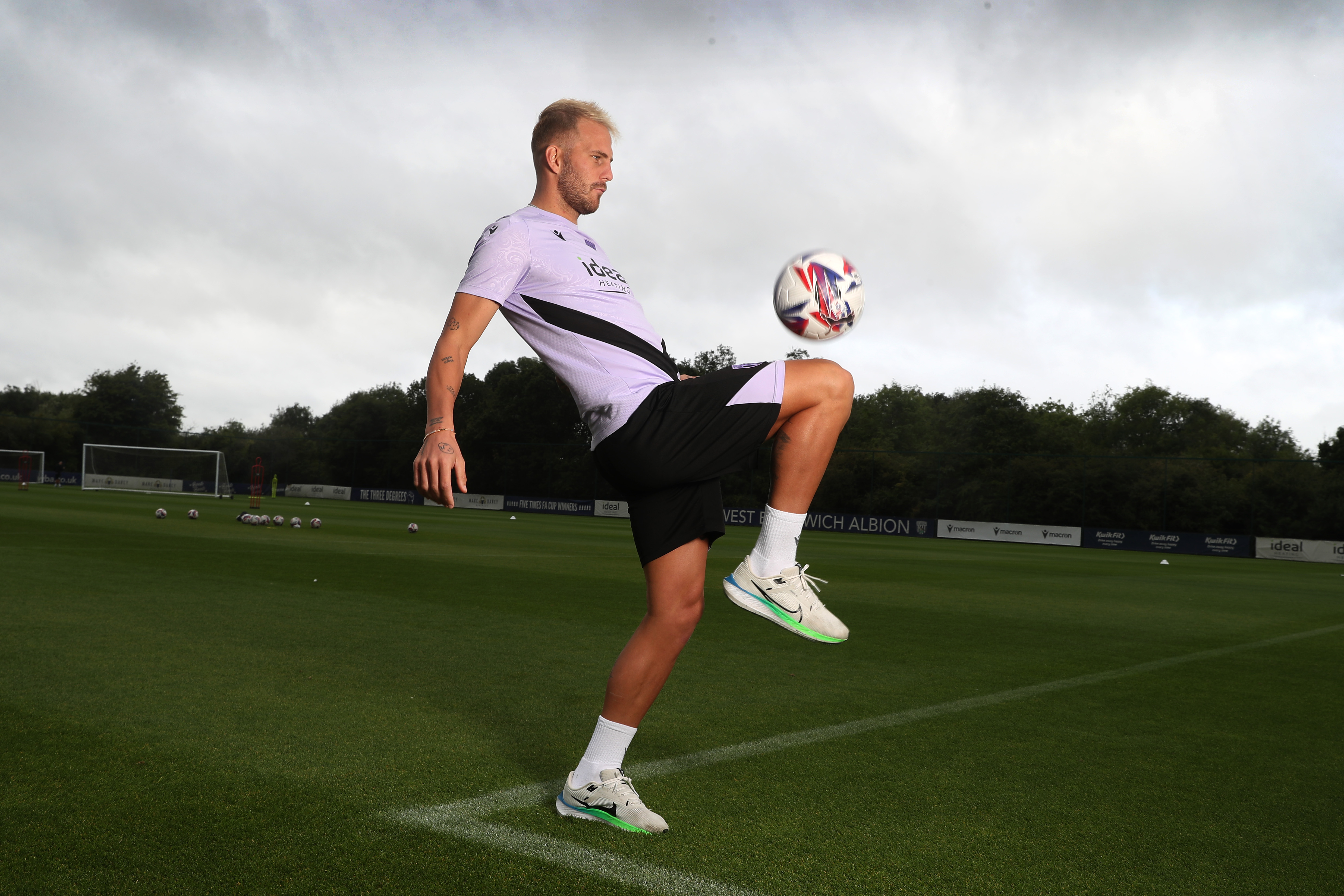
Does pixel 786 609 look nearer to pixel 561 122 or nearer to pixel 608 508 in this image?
pixel 561 122

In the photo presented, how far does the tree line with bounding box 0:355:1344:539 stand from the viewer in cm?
3238

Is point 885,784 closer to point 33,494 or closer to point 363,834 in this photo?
point 363,834

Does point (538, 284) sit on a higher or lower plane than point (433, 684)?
higher

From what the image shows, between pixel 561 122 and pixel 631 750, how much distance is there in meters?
2.36

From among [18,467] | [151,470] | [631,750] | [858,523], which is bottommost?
[858,523]

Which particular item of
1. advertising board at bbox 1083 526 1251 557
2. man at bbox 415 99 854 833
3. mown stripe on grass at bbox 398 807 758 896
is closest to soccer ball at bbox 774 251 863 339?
man at bbox 415 99 854 833

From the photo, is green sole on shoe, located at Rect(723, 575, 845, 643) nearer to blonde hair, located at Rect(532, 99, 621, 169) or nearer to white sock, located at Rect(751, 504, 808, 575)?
white sock, located at Rect(751, 504, 808, 575)

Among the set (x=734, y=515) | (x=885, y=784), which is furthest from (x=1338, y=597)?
(x=734, y=515)

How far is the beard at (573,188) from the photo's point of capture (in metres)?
3.08

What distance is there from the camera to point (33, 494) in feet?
111

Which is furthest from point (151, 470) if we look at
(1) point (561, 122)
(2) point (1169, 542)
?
(1) point (561, 122)

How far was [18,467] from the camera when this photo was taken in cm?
5916

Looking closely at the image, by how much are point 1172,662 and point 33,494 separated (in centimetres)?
3773

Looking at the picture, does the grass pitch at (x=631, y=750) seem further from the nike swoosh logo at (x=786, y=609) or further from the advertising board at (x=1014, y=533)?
the advertising board at (x=1014, y=533)
